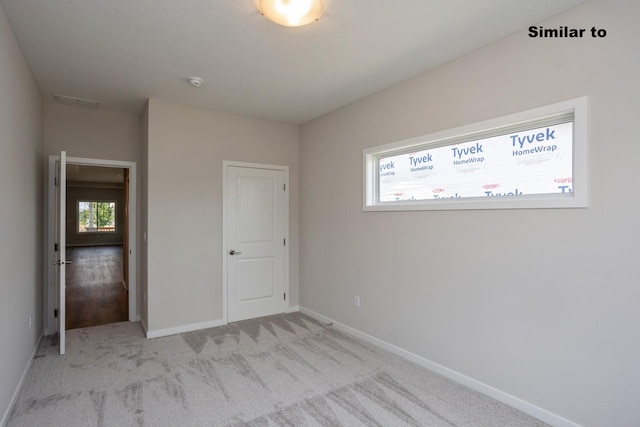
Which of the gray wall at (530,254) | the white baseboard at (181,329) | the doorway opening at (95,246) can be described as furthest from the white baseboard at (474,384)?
the doorway opening at (95,246)

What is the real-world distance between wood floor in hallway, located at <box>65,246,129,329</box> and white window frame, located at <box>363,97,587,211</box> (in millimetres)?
3752

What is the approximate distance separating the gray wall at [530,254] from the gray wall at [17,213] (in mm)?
2934

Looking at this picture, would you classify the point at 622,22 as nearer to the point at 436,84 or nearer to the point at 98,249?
the point at 436,84

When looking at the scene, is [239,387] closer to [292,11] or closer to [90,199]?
[292,11]

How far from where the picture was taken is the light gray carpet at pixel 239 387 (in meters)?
2.19

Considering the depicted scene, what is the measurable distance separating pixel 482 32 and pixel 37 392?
4252mm

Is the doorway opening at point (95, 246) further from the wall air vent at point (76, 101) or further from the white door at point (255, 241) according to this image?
the white door at point (255, 241)

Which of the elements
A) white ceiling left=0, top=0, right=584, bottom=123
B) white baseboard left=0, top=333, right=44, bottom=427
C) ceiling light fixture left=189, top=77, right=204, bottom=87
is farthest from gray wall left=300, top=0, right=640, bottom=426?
white baseboard left=0, top=333, right=44, bottom=427

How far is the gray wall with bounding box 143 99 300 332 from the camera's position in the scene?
12.1ft

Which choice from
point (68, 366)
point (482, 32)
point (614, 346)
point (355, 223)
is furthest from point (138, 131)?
point (614, 346)

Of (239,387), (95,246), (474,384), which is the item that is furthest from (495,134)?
(95,246)

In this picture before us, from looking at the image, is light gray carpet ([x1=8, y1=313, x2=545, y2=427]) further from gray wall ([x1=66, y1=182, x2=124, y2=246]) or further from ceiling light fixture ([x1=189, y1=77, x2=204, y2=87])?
gray wall ([x1=66, y1=182, x2=124, y2=246])

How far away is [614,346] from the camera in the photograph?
1.88 metres

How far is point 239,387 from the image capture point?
2.59 meters
